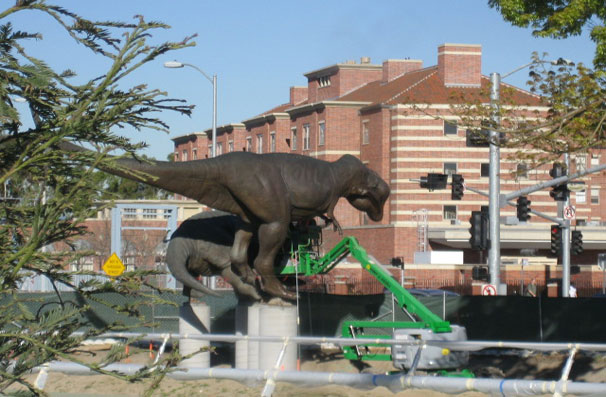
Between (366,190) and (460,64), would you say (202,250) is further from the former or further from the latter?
(460,64)

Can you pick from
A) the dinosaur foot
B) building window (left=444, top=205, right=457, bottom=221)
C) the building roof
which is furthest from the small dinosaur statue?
building window (left=444, top=205, right=457, bottom=221)

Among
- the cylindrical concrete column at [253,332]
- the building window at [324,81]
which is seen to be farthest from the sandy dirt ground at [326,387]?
the building window at [324,81]

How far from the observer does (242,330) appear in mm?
23797

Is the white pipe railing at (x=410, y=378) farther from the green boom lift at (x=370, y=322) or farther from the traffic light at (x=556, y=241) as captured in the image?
the traffic light at (x=556, y=241)

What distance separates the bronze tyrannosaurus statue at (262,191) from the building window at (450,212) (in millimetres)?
45925

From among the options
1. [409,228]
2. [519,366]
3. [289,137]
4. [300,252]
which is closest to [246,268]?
[300,252]

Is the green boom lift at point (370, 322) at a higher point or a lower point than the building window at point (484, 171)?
lower

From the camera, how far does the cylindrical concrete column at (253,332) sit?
21.9 meters

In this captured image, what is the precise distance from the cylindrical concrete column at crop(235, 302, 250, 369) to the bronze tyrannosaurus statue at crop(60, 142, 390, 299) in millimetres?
1193

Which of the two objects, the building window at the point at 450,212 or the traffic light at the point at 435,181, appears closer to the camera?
the traffic light at the point at 435,181

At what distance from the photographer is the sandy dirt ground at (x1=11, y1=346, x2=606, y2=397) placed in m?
15.1

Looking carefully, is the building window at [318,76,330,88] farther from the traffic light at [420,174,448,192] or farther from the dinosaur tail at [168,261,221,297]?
the dinosaur tail at [168,261,221,297]

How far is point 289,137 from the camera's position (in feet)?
252

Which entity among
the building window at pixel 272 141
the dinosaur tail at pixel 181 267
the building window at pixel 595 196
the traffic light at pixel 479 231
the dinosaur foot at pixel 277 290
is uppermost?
the building window at pixel 272 141
